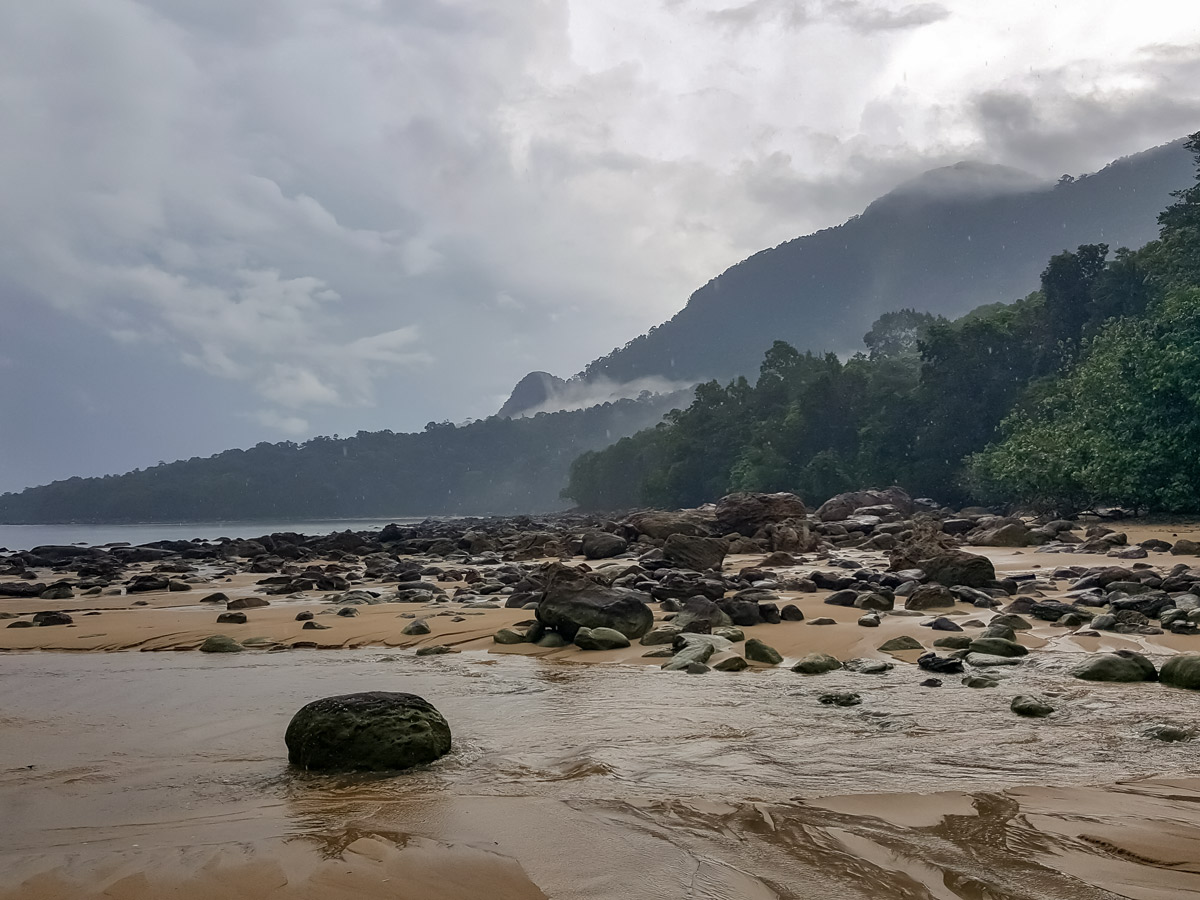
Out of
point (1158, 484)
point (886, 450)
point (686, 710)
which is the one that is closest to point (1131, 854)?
point (686, 710)

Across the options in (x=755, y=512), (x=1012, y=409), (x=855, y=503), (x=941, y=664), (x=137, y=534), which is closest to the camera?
(x=941, y=664)

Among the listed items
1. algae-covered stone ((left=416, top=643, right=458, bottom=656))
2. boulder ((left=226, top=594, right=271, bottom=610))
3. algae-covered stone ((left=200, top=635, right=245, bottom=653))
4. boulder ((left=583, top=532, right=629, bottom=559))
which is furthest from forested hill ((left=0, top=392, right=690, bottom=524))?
algae-covered stone ((left=416, top=643, right=458, bottom=656))

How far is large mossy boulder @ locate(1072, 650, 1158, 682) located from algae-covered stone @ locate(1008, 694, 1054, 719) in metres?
0.98

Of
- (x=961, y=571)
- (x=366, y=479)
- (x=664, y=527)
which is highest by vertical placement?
(x=366, y=479)

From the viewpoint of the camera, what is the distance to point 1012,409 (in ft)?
132

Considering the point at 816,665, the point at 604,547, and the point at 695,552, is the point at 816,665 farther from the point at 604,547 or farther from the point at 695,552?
the point at 604,547

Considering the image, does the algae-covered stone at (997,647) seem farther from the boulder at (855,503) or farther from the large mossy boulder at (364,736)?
the boulder at (855,503)

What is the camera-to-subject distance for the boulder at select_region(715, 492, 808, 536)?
80.1ft

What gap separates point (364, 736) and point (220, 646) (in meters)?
4.94

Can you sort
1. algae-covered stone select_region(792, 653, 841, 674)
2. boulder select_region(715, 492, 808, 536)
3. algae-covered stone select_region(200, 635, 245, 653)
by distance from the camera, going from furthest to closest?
boulder select_region(715, 492, 808, 536)
algae-covered stone select_region(200, 635, 245, 653)
algae-covered stone select_region(792, 653, 841, 674)

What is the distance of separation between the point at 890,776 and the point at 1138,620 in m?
4.96

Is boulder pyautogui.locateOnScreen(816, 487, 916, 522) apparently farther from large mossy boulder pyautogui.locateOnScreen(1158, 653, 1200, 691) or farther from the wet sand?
large mossy boulder pyautogui.locateOnScreen(1158, 653, 1200, 691)

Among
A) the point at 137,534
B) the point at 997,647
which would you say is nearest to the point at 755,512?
the point at 997,647

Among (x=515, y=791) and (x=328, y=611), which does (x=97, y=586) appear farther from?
(x=515, y=791)
